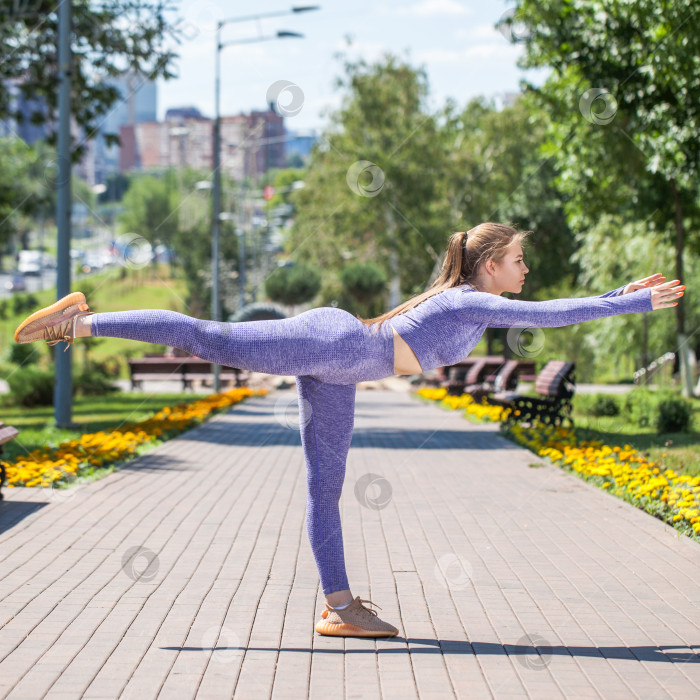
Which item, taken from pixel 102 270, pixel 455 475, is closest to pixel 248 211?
pixel 102 270

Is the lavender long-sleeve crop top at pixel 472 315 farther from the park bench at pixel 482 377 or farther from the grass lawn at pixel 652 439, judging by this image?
the park bench at pixel 482 377

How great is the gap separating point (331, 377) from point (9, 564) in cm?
259

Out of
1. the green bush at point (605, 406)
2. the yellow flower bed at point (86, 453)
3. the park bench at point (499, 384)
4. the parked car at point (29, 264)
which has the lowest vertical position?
the yellow flower bed at point (86, 453)

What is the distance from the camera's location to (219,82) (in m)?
21.9

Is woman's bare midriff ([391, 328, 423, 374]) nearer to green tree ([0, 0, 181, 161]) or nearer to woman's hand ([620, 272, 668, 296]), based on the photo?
woman's hand ([620, 272, 668, 296])

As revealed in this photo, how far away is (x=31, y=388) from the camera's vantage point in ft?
66.7

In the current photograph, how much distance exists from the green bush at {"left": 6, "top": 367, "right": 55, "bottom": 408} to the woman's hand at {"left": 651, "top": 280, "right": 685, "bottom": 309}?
18.0 meters

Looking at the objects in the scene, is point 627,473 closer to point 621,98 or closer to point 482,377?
point 621,98

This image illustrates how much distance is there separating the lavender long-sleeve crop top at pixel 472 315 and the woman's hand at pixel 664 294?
0.02 m

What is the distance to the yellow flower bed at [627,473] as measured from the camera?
21.9 feet

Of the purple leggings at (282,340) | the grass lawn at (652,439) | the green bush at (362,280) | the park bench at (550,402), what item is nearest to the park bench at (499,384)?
the grass lawn at (652,439)

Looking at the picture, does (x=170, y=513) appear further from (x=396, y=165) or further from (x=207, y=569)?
(x=396, y=165)

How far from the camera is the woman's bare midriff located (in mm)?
3928

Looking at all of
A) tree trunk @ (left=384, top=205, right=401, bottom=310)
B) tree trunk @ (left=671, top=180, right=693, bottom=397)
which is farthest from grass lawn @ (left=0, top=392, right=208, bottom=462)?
tree trunk @ (left=384, top=205, right=401, bottom=310)
